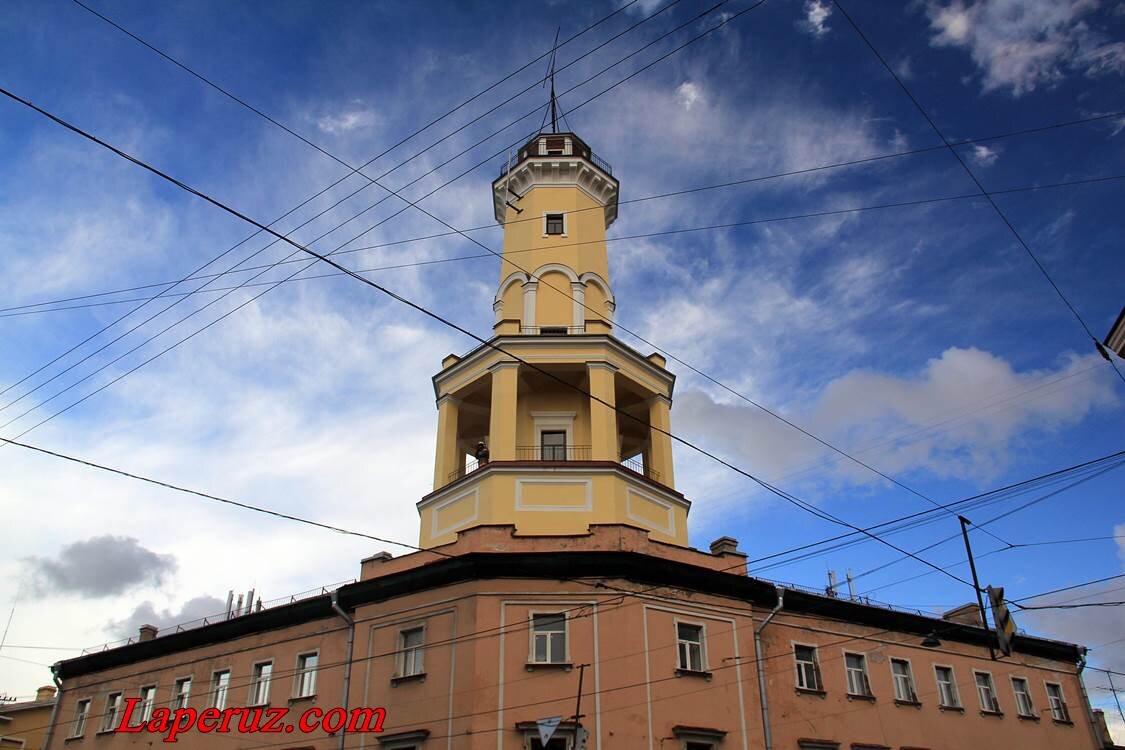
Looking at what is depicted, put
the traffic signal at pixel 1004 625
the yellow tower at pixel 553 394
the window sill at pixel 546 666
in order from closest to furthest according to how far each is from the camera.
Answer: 1. the traffic signal at pixel 1004 625
2. the window sill at pixel 546 666
3. the yellow tower at pixel 553 394

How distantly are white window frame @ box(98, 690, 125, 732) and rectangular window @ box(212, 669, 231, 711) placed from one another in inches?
185

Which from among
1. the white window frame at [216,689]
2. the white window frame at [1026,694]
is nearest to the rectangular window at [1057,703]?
the white window frame at [1026,694]

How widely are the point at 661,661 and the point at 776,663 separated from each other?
4653 mm

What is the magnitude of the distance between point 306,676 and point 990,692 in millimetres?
22426

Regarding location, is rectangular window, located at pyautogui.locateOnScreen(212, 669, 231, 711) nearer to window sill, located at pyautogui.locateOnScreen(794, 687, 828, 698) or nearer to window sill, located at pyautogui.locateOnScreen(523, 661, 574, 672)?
window sill, located at pyautogui.locateOnScreen(523, 661, 574, 672)

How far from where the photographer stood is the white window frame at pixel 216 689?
86.6ft

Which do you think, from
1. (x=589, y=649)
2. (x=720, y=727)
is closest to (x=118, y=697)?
(x=589, y=649)

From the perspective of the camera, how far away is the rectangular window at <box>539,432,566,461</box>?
26.2 m

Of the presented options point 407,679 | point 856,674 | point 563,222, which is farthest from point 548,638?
point 563,222

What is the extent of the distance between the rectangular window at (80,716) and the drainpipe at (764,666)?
23.5 metres

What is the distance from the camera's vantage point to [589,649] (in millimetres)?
20531

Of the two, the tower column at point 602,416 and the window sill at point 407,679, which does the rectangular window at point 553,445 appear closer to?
the tower column at point 602,416

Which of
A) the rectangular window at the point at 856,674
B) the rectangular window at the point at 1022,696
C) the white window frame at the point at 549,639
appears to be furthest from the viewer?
the rectangular window at the point at 1022,696

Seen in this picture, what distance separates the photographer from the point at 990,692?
96.4ft
